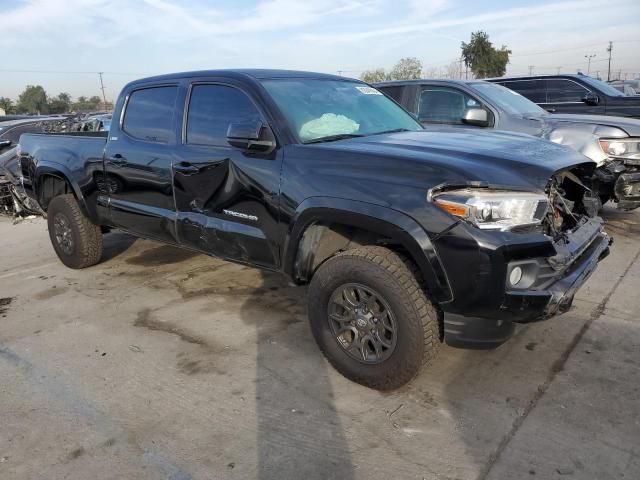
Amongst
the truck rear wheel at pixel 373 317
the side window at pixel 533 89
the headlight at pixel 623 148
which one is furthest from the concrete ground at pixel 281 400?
the side window at pixel 533 89

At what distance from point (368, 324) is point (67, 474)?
64.4 inches

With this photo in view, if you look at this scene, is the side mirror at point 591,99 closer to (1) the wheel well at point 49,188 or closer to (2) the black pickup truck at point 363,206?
(2) the black pickup truck at point 363,206

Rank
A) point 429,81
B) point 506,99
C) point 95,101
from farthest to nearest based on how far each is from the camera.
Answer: point 95,101
point 429,81
point 506,99

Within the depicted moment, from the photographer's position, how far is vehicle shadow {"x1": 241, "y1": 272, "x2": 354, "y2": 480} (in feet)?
8.09

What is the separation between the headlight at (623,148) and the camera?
19.6ft

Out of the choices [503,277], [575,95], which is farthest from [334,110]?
[575,95]

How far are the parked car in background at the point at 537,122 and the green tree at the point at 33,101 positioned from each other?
6648cm

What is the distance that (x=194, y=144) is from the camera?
387cm

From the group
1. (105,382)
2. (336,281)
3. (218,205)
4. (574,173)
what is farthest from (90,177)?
(574,173)

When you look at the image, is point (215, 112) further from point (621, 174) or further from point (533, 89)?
point (533, 89)

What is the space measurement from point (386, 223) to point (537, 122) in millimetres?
4584

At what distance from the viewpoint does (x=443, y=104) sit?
7.00 meters

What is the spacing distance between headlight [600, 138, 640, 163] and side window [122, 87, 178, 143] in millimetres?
4786

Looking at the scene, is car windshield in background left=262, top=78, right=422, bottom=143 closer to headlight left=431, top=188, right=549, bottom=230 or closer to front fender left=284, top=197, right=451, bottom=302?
front fender left=284, top=197, right=451, bottom=302
